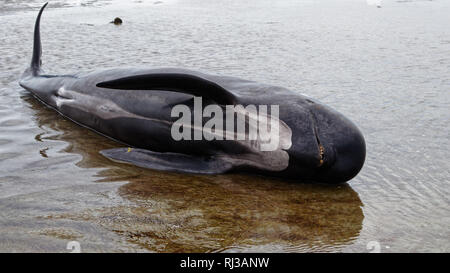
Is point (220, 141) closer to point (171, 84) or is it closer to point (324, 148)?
point (171, 84)

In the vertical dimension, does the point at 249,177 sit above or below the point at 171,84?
below

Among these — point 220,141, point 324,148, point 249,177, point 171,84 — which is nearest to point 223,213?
point 249,177

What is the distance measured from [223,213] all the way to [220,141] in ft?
2.83

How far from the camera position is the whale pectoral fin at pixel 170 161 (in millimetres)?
4047

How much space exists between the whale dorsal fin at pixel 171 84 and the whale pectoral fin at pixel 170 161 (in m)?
0.56

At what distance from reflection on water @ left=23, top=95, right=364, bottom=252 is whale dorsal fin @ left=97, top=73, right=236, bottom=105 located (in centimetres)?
70

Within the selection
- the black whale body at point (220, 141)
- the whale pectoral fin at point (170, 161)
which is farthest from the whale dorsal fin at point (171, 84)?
the whale pectoral fin at point (170, 161)

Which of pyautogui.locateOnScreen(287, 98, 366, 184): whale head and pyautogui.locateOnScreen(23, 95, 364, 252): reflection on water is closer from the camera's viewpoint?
pyautogui.locateOnScreen(23, 95, 364, 252): reflection on water

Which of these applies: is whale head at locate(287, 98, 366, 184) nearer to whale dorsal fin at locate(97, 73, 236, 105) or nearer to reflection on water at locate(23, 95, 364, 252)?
reflection on water at locate(23, 95, 364, 252)

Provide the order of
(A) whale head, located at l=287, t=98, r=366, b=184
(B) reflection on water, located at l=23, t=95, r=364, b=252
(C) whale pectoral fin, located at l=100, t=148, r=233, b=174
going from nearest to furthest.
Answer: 1. (B) reflection on water, located at l=23, t=95, r=364, b=252
2. (A) whale head, located at l=287, t=98, r=366, b=184
3. (C) whale pectoral fin, located at l=100, t=148, r=233, b=174

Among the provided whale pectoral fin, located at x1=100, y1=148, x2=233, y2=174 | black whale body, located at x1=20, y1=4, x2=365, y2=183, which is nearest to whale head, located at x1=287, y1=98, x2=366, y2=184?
black whale body, located at x1=20, y1=4, x2=365, y2=183

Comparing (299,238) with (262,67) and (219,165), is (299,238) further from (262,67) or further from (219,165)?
(262,67)

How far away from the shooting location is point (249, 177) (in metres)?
4.05

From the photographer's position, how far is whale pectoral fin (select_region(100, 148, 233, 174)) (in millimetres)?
4047
